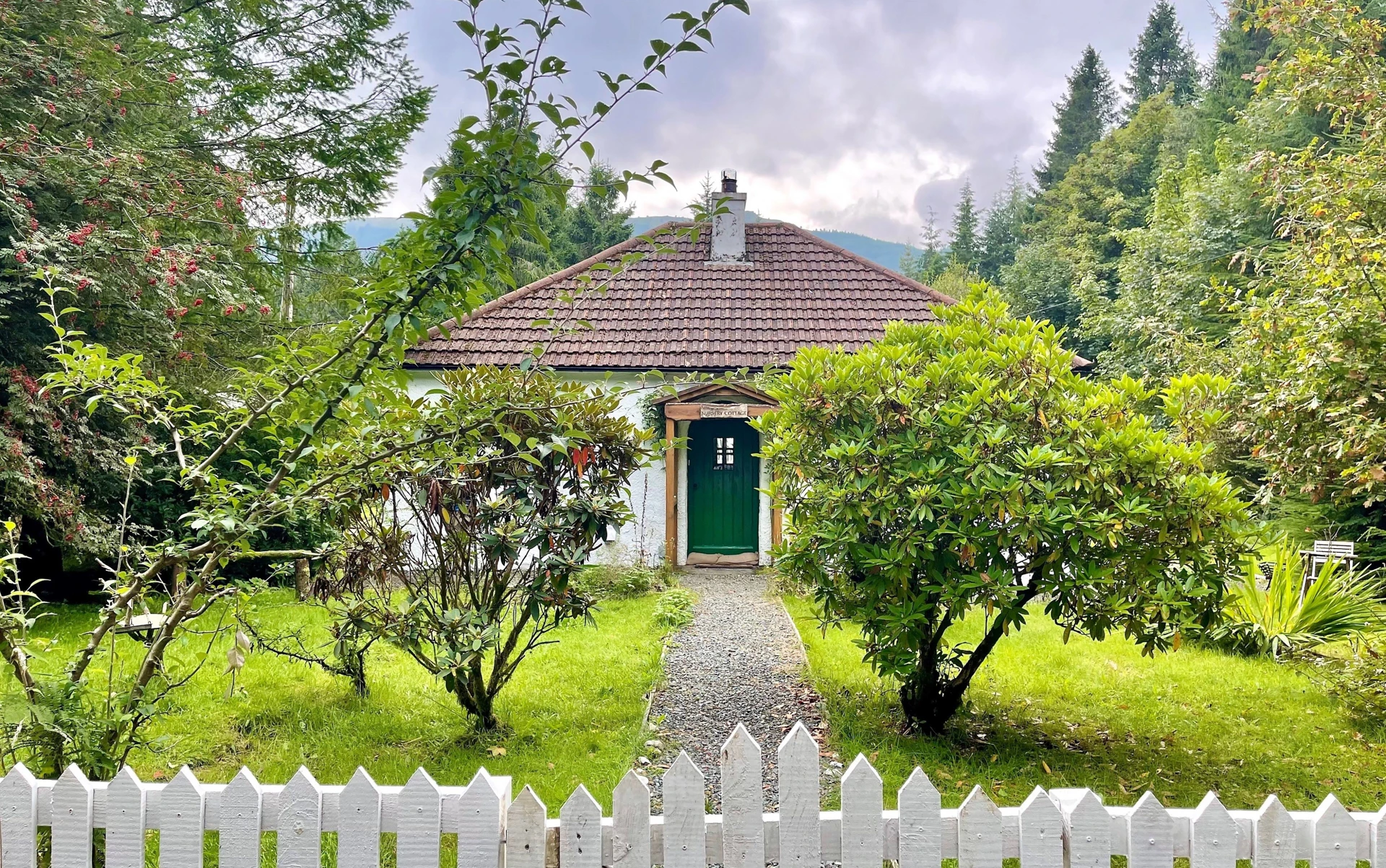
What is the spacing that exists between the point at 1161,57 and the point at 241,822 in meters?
52.9

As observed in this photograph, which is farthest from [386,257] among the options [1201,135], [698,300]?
[1201,135]

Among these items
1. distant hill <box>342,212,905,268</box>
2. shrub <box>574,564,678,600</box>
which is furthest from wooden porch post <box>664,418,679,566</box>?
distant hill <box>342,212,905,268</box>

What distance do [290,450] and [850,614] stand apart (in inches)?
121

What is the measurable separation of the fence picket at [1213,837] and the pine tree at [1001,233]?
149ft

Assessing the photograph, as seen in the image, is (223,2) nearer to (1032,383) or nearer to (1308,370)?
(1032,383)

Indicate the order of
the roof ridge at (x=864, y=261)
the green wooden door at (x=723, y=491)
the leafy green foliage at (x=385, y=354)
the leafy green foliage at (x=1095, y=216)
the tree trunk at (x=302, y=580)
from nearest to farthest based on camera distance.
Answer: the leafy green foliage at (x=385, y=354)
the tree trunk at (x=302, y=580)
the green wooden door at (x=723, y=491)
the roof ridge at (x=864, y=261)
the leafy green foliage at (x=1095, y=216)

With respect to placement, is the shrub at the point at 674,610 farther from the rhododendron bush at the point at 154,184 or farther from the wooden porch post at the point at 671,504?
the rhododendron bush at the point at 154,184

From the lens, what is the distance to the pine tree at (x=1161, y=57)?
41438 mm

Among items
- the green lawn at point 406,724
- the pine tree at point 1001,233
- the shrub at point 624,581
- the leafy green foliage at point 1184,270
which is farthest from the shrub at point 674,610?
the pine tree at point 1001,233

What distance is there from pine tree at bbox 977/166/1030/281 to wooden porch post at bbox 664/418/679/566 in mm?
37394

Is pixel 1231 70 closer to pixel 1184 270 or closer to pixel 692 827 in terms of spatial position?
pixel 1184 270

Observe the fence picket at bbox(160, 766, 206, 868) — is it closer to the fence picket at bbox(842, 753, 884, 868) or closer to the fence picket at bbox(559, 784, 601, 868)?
the fence picket at bbox(559, 784, 601, 868)

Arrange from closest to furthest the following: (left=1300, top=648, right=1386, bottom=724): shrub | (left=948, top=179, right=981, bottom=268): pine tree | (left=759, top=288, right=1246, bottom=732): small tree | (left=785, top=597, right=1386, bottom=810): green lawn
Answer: (left=759, top=288, right=1246, bottom=732): small tree < (left=785, top=597, right=1386, bottom=810): green lawn < (left=1300, top=648, right=1386, bottom=724): shrub < (left=948, top=179, right=981, bottom=268): pine tree

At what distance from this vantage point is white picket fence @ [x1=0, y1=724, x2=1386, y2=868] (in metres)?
1.99
